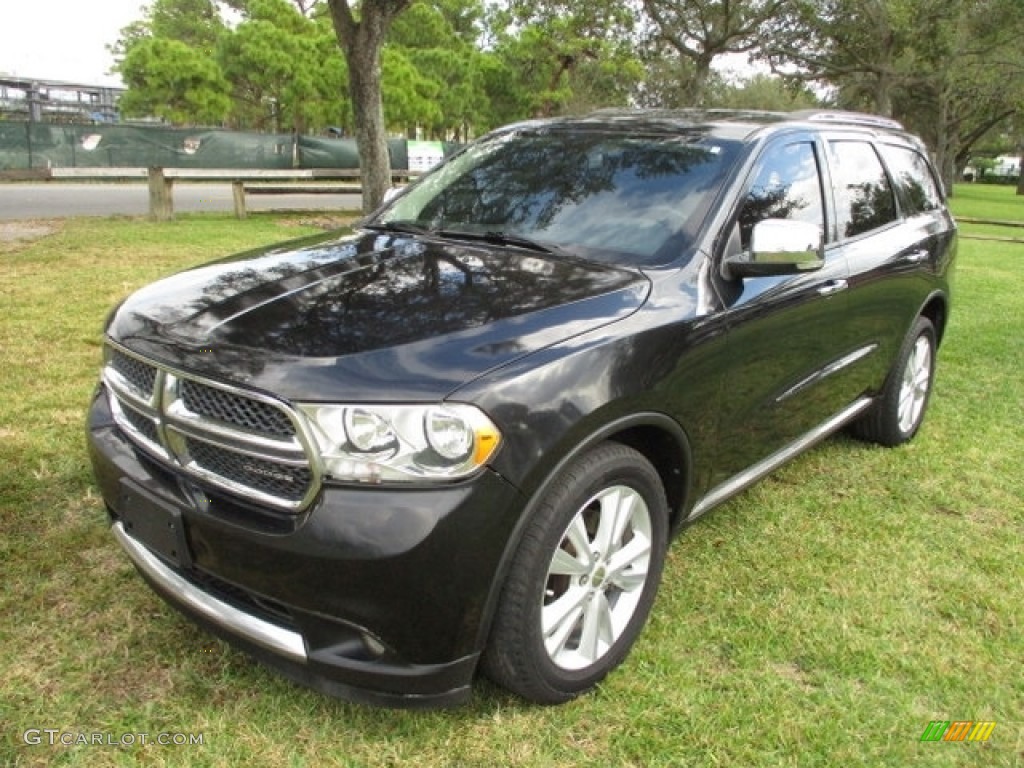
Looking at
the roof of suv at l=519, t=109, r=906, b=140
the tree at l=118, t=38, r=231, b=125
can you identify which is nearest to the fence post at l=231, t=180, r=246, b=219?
the roof of suv at l=519, t=109, r=906, b=140

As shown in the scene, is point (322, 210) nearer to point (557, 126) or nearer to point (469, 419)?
point (557, 126)

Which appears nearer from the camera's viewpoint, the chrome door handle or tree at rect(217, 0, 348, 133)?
the chrome door handle

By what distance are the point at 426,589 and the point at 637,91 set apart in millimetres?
41764

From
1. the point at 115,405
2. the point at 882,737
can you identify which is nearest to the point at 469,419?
the point at 115,405

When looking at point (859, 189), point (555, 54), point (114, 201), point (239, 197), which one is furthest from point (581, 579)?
point (555, 54)

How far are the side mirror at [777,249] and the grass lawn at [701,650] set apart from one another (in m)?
1.20

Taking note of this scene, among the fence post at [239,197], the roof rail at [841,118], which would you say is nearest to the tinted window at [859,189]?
the roof rail at [841,118]

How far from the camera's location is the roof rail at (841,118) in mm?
3779

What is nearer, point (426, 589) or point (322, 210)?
point (426, 589)

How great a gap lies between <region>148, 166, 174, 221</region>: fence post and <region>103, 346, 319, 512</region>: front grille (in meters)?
11.9

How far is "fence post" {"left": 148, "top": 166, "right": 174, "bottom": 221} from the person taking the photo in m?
13.0

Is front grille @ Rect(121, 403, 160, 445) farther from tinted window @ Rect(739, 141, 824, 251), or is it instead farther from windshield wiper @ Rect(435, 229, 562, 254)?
tinted window @ Rect(739, 141, 824, 251)

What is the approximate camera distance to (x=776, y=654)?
276 centimetres

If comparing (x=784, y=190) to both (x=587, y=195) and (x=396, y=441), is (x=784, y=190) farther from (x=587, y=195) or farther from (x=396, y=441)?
(x=396, y=441)
